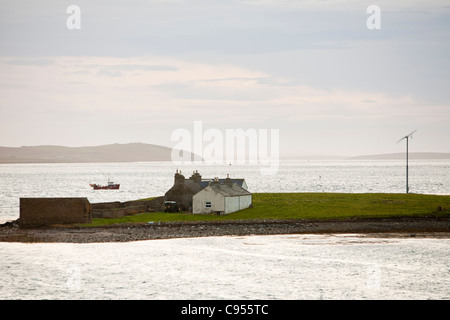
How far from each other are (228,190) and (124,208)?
1392 centimetres

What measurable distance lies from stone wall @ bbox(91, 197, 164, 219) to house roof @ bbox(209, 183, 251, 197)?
1016cm

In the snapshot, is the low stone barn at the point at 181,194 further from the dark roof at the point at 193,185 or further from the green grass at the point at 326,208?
the green grass at the point at 326,208

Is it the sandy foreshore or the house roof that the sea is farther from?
the house roof

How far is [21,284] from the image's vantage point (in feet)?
141

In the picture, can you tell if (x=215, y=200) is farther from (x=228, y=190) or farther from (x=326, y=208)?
(x=326, y=208)

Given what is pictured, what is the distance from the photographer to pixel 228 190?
7256cm

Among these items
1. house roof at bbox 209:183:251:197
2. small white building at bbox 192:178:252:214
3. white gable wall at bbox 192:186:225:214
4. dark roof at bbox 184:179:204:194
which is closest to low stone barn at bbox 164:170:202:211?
dark roof at bbox 184:179:204:194

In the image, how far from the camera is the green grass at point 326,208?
230ft

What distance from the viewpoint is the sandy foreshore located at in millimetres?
60156
